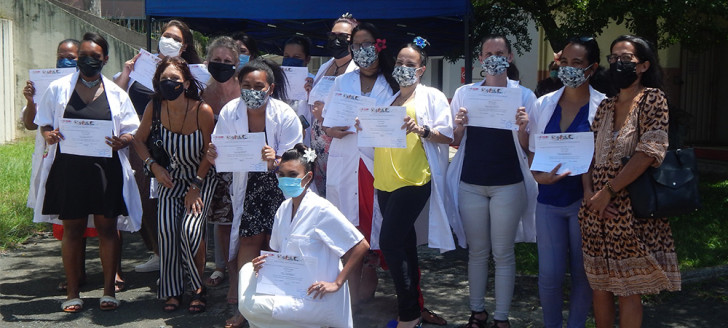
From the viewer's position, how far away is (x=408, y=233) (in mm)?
5234

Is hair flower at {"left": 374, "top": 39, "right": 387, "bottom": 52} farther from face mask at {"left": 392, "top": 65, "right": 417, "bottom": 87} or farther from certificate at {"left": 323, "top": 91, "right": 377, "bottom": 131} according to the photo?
certificate at {"left": 323, "top": 91, "right": 377, "bottom": 131}

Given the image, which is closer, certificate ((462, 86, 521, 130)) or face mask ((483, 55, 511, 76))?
certificate ((462, 86, 521, 130))

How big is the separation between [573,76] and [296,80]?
252cm

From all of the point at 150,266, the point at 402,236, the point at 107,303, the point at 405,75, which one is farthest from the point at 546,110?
the point at 150,266

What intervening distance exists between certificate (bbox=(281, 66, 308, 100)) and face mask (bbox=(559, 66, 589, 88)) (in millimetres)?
2403

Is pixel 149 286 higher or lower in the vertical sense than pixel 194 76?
lower

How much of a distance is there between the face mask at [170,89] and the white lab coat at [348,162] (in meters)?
1.07

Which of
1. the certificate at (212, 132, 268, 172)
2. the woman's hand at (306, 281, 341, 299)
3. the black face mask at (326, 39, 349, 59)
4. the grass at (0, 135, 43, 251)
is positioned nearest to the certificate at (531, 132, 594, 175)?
the woman's hand at (306, 281, 341, 299)

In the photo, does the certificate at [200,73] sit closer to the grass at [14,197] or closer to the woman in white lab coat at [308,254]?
the woman in white lab coat at [308,254]

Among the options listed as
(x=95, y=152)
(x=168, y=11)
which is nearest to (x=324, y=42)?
(x=168, y=11)

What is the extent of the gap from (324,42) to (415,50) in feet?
21.0

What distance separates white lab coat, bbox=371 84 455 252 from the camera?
5.21 meters

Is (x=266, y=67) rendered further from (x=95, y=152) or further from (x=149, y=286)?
(x=149, y=286)

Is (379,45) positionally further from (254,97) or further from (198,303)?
(198,303)
